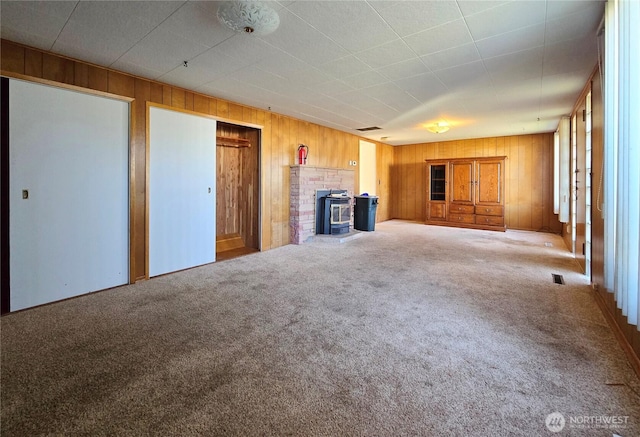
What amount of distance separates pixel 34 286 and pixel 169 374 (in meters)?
2.22

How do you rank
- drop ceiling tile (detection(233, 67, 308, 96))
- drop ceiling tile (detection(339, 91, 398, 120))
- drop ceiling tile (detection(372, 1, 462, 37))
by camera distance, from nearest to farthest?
drop ceiling tile (detection(372, 1, 462, 37)) → drop ceiling tile (detection(233, 67, 308, 96)) → drop ceiling tile (detection(339, 91, 398, 120))

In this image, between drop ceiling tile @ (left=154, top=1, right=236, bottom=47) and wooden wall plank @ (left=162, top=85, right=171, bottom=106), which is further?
wooden wall plank @ (left=162, top=85, right=171, bottom=106)

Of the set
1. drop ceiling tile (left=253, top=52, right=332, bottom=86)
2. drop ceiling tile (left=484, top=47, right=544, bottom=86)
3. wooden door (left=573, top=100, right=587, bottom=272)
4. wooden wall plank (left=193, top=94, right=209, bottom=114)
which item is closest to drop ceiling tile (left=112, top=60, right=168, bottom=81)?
wooden wall plank (left=193, top=94, right=209, bottom=114)

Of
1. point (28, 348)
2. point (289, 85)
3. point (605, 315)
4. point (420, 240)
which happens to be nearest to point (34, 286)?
point (28, 348)

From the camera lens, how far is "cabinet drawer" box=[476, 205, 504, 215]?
7.50 m

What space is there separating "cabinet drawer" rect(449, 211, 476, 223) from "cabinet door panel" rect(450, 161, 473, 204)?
369 mm

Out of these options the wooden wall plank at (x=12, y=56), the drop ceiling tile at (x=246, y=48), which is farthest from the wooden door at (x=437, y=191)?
the wooden wall plank at (x=12, y=56)

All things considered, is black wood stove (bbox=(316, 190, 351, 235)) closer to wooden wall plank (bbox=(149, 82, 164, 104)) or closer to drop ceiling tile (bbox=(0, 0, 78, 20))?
wooden wall plank (bbox=(149, 82, 164, 104))

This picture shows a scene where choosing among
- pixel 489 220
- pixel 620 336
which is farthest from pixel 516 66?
pixel 489 220

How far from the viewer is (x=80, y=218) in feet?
10.4

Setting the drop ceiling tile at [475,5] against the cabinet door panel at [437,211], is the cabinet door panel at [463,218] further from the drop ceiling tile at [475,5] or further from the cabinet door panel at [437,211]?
the drop ceiling tile at [475,5]

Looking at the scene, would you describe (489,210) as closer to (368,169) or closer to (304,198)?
(368,169)

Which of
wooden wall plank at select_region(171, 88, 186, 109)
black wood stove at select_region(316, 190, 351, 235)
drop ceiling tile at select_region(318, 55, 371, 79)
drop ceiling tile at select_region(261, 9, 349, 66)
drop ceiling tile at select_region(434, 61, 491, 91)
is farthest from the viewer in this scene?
black wood stove at select_region(316, 190, 351, 235)

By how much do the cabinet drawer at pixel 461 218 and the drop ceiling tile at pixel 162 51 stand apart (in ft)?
24.2
